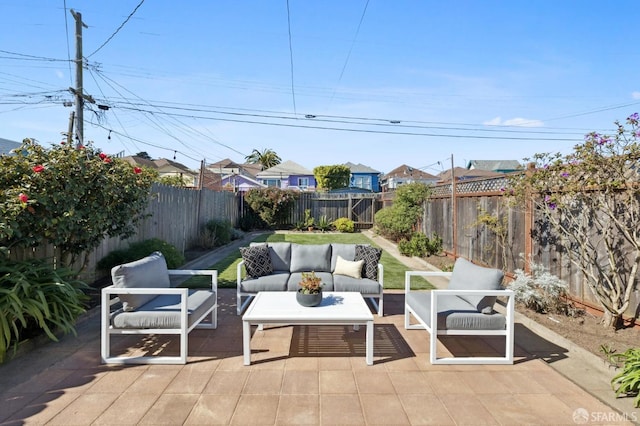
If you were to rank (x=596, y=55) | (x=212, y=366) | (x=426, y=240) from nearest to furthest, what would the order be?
(x=212, y=366)
(x=426, y=240)
(x=596, y=55)

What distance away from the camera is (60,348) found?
145 inches

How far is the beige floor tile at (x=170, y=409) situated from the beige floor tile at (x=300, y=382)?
710 millimetres

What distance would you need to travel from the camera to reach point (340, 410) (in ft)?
8.50

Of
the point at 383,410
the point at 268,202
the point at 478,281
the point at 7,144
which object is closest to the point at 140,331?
the point at 383,410

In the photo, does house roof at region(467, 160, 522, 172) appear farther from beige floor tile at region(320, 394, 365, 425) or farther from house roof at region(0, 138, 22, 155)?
beige floor tile at region(320, 394, 365, 425)

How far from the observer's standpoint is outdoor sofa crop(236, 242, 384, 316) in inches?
189

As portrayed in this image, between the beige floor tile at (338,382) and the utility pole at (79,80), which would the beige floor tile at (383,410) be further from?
the utility pole at (79,80)

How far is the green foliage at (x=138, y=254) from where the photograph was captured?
6.21 meters

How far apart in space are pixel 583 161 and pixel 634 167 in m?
0.44

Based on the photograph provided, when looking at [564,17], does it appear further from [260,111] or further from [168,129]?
[168,129]

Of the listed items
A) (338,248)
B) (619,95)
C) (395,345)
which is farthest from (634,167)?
(619,95)

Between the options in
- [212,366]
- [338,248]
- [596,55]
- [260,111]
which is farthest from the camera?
[260,111]

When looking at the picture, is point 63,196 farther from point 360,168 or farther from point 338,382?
point 360,168

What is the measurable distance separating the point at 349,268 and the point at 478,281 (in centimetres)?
180
